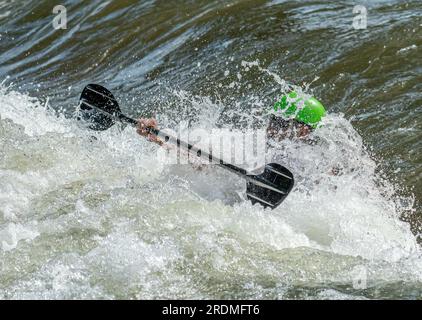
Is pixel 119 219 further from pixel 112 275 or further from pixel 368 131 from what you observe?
pixel 368 131

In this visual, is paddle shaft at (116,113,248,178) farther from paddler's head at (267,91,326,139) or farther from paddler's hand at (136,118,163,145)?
paddler's head at (267,91,326,139)

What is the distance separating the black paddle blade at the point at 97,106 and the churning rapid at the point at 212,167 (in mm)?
299

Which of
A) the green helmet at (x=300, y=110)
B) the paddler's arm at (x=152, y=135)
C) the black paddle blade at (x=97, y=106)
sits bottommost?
the paddler's arm at (x=152, y=135)

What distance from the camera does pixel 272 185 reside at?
514 cm

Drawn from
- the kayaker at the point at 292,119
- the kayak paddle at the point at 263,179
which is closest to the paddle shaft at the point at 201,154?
the kayak paddle at the point at 263,179

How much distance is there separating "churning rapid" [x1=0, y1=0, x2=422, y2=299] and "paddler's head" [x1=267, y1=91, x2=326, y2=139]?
0.41ft

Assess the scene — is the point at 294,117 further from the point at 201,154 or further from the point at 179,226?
the point at 179,226

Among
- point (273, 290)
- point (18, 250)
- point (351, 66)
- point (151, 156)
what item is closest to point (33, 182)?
point (151, 156)

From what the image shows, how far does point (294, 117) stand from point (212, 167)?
0.75 m

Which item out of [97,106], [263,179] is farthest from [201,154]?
[97,106]

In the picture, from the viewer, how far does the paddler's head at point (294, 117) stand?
18.8 ft

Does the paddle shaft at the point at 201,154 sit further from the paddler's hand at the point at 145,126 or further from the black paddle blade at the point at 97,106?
the black paddle blade at the point at 97,106

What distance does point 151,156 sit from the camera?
630 centimetres

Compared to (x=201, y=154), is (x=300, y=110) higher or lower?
higher
